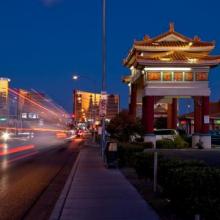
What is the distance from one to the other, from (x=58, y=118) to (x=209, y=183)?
171m

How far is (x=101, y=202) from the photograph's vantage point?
1400cm

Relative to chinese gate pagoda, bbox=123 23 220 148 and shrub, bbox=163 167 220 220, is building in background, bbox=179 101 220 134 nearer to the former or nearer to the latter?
chinese gate pagoda, bbox=123 23 220 148

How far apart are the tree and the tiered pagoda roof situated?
16.9m

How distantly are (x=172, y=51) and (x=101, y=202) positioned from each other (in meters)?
45.3

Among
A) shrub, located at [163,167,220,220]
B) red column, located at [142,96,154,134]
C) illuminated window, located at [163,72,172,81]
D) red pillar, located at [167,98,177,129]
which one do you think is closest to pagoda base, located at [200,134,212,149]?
red column, located at [142,96,154,134]

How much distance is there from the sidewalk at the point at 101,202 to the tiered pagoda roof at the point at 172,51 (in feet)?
124

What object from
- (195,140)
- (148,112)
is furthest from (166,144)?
(148,112)

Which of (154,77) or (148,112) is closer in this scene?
(148,112)

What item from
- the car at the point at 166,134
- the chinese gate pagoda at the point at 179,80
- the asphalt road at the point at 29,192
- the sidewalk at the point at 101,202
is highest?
the chinese gate pagoda at the point at 179,80

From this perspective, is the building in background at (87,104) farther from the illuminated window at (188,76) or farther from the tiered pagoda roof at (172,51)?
the illuminated window at (188,76)

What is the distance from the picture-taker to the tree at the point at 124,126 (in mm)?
39844

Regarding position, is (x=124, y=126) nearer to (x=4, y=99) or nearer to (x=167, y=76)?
(x=167, y=76)

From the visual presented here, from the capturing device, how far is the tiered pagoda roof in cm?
5681

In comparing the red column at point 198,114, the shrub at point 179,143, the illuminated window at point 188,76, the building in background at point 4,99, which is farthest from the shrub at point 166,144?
the building in background at point 4,99
